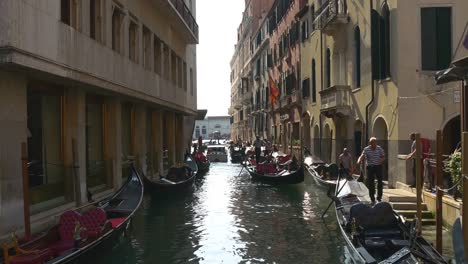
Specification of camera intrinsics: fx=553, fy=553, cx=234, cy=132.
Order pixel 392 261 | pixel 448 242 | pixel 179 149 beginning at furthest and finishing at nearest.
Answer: pixel 179 149
pixel 448 242
pixel 392 261

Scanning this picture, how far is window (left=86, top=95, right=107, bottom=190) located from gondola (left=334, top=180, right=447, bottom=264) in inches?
224

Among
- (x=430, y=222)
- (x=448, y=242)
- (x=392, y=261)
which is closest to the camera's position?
→ (x=392, y=261)

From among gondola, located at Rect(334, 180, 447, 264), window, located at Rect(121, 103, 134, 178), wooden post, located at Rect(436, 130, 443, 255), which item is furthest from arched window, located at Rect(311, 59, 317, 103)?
wooden post, located at Rect(436, 130, 443, 255)

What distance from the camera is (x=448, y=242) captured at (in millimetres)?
7980

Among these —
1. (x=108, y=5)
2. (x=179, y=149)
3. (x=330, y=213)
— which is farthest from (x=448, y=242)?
(x=179, y=149)

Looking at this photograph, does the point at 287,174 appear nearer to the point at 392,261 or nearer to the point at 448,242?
the point at 448,242

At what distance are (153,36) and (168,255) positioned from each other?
981 cm

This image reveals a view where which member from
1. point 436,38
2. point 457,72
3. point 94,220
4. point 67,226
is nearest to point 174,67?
point 436,38

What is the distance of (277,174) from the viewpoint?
58.8 ft

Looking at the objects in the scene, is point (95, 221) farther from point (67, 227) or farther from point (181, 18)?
point (181, 18)

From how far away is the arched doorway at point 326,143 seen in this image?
1996cm

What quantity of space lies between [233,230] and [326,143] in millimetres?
11167

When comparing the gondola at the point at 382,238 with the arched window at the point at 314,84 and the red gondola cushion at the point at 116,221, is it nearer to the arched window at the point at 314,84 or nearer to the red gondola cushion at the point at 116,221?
the red gondola cushion at the point at 116,221

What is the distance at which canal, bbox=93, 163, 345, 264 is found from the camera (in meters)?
7.96
